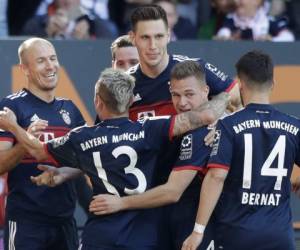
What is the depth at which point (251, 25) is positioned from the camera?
12.1 metres

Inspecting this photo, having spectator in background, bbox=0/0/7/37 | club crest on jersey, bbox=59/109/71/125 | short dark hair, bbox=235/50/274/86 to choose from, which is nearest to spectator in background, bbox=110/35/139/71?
club crest on jersey, bbox=59/109/71/125

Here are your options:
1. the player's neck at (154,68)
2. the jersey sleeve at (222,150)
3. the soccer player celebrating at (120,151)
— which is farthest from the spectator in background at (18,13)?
the jersey sleeve at (222,150)

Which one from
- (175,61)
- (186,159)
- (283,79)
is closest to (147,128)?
(186,159)

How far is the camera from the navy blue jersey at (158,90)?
732 cm

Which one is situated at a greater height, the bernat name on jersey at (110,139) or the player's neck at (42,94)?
the player's neck at (42,94)

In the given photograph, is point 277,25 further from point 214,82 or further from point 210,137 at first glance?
point 210,137

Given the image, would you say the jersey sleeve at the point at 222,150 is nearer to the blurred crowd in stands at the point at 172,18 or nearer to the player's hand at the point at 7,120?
the player's hand at the point at 7,120

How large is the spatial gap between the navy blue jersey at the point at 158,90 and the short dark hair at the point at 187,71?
384 millimetres

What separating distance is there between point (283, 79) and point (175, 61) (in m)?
3.43

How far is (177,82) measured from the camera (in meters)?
6.83

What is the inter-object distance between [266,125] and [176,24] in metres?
5.85

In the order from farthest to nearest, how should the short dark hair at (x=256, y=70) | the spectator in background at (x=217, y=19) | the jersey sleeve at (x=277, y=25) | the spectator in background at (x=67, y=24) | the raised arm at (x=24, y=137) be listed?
the spectator in background at (x=217, y=19)
the jersey sleeve at (x=277, y=25)
the spectator in background at (x=67, y=24)
the raised arm at (x=24, y=137)
the short dark hair at (x=256, y=70)

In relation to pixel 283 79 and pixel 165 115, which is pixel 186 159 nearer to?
pixel 165 115

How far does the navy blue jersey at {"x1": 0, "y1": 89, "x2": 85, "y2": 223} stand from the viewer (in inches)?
296
